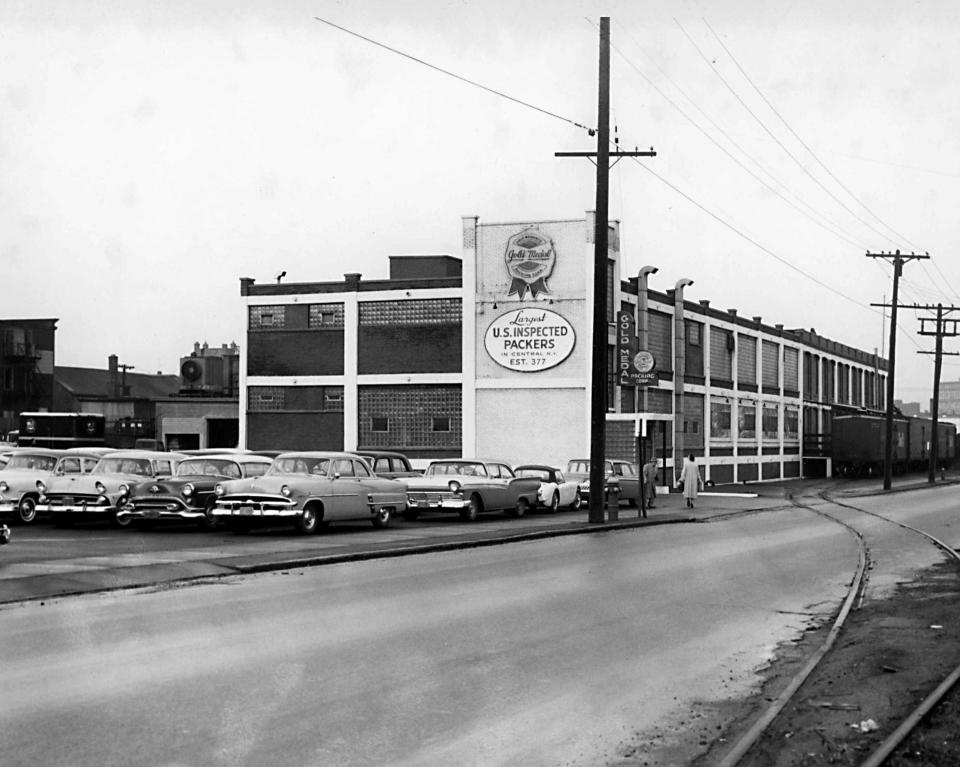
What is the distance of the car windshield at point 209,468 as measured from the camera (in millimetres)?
23891

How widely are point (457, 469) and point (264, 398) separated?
2324cm

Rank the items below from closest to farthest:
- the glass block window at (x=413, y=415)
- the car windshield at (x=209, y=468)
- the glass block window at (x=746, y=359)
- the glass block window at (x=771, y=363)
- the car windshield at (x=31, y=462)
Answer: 1. the car windshield at (x=209, y=468)
2. the car windshield at (x=31, y=462)
3. the glass block window at (x=413, y=415)
4. the glass block window at (x=746, y=359)
5. the glass block window at (x=771, y=363)

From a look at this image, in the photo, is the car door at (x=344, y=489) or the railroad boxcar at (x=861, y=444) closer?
the car door at (x=344, y=489)

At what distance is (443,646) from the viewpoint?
10.1m

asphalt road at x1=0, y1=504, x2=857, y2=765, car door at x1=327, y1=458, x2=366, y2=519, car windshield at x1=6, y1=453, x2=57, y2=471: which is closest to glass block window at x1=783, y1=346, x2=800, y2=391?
car door at x1=327, y1=458, x2=366, y2=519

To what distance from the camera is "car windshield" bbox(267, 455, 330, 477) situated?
2294 cm

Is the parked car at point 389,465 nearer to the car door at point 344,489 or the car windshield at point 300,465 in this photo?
the car door at point 344,489

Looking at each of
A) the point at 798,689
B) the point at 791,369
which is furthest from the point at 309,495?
the point at 791,369

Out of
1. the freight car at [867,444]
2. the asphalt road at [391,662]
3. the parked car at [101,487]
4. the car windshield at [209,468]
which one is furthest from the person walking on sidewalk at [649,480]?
the freight car at [867,444]

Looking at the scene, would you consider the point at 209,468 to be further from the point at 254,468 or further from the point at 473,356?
the point at 473,356

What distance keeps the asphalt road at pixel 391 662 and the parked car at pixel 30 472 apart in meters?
10.5

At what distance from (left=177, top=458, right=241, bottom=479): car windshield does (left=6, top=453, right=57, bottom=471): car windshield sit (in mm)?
3374

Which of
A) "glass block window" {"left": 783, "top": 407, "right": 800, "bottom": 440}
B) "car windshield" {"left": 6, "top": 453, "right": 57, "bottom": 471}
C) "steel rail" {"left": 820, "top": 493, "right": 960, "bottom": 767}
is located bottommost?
"steel rail" {"left": 820, "top": 493, "right": 960, "bottom": 767}

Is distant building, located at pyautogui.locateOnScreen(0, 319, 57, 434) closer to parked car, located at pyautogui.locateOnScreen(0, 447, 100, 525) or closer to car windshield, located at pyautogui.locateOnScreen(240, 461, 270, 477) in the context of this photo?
parked car, located at pyautogui.locateOnScreen(0, 447, 100, 525)
